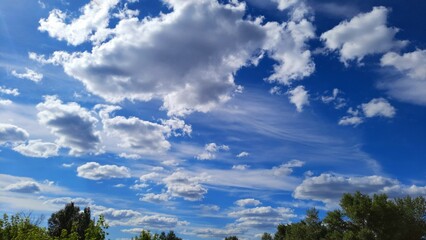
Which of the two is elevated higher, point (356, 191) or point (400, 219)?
point (356, 191)

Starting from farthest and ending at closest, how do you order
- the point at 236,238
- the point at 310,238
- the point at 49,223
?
the point at 236,238
the point at 310,238
the point at 49,223

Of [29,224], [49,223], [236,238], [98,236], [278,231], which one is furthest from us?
[236,238]

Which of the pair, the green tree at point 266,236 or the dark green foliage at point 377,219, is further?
the green tree at point 266,236

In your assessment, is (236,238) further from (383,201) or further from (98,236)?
(98,236)

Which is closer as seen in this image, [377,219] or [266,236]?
[377,219]

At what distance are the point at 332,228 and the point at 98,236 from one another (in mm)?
59798

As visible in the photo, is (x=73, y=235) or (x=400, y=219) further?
(x=400, y=219)

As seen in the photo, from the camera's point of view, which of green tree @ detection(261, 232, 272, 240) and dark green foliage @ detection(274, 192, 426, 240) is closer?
dark green foliage @ detection(274, 192, 426, 240)

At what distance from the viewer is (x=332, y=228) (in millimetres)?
75500

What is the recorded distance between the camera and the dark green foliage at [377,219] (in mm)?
68188

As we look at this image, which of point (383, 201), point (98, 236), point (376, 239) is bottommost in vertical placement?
point (98, 236)

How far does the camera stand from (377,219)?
227ft

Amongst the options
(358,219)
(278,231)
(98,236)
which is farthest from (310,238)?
(98,236)

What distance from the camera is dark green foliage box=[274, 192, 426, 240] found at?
68188 millimetres
